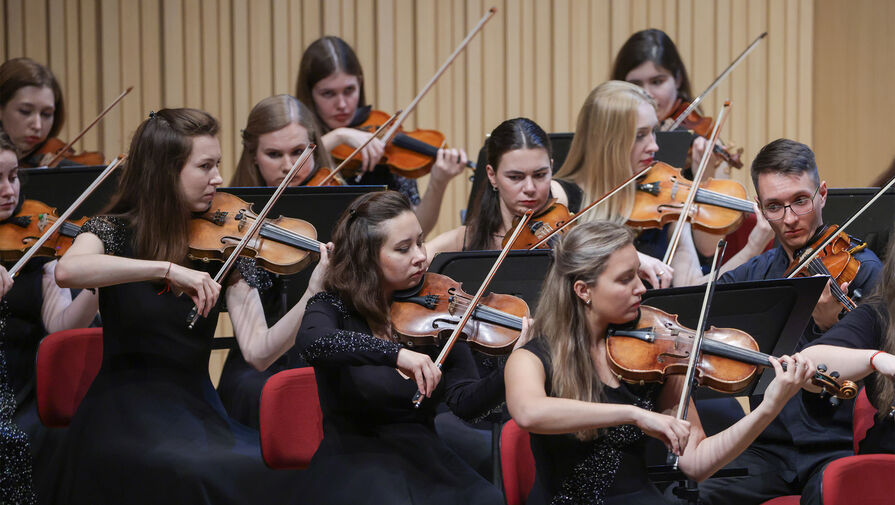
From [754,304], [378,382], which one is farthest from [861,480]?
[378,382]

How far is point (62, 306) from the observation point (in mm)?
2416

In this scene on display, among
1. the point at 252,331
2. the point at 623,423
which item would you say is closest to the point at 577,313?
the point at 623,423

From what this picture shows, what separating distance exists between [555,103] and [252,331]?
2.08 metres

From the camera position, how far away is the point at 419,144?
3.05 meters

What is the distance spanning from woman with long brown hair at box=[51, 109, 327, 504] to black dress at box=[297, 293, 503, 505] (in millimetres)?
198

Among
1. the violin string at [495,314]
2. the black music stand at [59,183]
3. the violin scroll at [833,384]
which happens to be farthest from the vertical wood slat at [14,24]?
the violin scroll at [833,384]

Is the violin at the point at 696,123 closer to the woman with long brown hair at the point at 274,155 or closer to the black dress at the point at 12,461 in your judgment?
the woman with long brown hair at the point at 274,155

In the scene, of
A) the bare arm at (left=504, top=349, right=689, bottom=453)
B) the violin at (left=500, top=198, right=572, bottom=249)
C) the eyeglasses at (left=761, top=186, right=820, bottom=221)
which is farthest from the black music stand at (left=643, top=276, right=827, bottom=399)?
the violin at (left=500, top=198, right=572, bottom=249)

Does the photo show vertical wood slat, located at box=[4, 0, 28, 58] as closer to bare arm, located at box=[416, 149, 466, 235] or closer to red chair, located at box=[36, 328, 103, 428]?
bare arm, located at box=[416, 149, 466, 235]

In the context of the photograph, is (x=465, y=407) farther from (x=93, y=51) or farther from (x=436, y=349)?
(x=93, y=51)

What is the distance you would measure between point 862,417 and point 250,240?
1187 millimetres

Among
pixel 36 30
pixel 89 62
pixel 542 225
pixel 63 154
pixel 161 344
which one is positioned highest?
pixel 36 30

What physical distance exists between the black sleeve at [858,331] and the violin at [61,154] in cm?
204

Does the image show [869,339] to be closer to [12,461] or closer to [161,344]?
[161,344]
